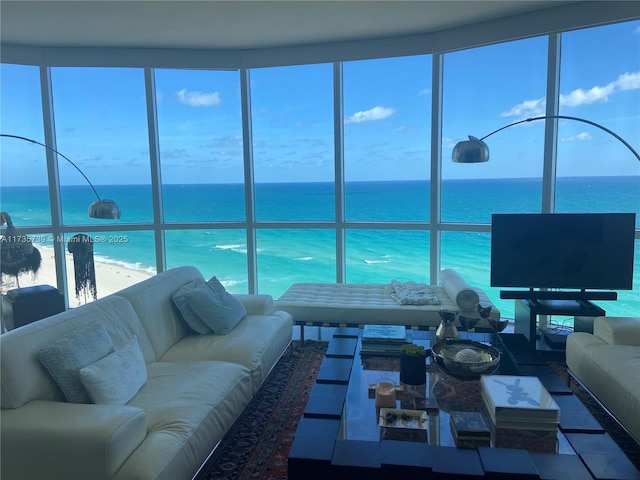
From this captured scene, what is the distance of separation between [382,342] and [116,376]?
151 cm

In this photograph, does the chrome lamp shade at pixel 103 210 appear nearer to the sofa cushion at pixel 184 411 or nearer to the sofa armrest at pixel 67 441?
the sofa cushion at pixel 184 411

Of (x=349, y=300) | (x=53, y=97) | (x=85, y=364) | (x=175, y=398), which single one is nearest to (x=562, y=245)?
(x=349, y=300)

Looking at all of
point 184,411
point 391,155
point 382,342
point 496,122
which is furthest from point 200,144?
point 184,411

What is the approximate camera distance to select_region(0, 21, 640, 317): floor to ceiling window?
16.2 feet

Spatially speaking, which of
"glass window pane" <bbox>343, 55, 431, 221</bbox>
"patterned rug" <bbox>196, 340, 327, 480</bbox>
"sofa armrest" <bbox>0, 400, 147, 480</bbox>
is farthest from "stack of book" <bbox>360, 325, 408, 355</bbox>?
"glass window pane" <bbox>343, 55, 431, 221</bbox>

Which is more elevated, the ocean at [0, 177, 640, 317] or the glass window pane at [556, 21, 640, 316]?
the glass window pane at [556, 21, 640, 316]

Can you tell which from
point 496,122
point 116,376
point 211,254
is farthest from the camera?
point 211,254

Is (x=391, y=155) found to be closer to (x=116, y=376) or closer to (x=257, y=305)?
(x=257, y=305)

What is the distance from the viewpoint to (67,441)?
1.70 metres

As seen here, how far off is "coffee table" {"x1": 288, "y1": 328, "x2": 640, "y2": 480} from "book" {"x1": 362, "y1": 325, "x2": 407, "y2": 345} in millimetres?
488

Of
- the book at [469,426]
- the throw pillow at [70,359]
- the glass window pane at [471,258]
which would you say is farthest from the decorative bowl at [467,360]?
the glass window pane at [471,258]

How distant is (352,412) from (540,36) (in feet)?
12.5

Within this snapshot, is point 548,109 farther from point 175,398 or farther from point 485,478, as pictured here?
point 175,398

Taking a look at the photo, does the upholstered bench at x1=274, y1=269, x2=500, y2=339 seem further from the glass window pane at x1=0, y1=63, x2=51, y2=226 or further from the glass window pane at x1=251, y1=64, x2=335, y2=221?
the glass window pane at x1=251, y1=64, x2=335, y2=221
